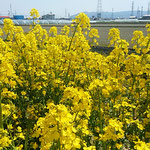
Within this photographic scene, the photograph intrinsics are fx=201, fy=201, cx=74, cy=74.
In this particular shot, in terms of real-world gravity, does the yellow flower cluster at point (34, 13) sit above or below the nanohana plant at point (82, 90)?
above

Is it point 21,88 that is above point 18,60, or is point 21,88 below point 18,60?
below

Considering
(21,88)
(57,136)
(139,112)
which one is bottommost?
(139,112)

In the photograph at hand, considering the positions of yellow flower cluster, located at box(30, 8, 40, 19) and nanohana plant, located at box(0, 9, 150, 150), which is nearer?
nanohana plant, located at box(0, 9, 150, 150)

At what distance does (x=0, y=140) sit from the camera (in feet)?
7.23

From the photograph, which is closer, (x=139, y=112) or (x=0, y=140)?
(x=0, y=140)

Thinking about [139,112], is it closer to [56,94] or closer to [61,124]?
[56,94]

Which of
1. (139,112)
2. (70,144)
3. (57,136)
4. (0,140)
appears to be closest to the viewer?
(57,136)

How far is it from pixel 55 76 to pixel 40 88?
1.71ft

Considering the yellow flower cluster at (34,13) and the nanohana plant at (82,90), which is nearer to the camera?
the nanohana plant at (82,90)

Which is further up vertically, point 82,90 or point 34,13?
point 34,13

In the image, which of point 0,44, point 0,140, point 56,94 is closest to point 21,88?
point 56,94

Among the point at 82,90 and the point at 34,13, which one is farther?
the point at 34,13

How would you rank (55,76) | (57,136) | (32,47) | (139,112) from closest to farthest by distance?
(57,136)
(139,112)
(55,76)
(32,47)

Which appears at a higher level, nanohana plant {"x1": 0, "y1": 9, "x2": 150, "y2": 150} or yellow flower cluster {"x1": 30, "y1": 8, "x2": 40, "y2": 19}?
yellow flower cluster {"x1": 30, "y1": 8, "x2": 40, "y2": 19}
